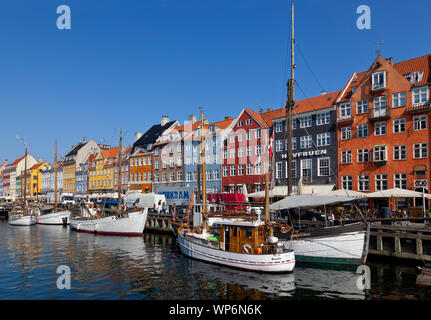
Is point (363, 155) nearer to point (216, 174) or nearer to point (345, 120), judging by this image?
point (345, 120)

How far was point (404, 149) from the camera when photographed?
123ft

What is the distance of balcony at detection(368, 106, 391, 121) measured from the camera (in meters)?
38.5

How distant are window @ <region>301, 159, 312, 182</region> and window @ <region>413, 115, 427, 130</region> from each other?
13.4m

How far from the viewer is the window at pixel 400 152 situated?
3747cm

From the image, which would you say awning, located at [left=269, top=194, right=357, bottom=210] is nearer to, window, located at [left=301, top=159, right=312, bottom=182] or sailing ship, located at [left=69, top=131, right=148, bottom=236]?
window, located at [left=301, top=159, right=312, bottom=182]

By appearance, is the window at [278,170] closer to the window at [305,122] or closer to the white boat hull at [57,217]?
the window at [305,122]

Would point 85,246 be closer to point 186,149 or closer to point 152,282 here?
point 152,282

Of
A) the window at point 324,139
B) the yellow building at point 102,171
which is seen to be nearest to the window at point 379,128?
the window at point 324,139

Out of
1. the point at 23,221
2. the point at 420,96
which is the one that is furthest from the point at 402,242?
the point at 23,221

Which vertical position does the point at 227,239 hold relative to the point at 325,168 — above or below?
below

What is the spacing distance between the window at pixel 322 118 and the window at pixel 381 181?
32.2 feet
